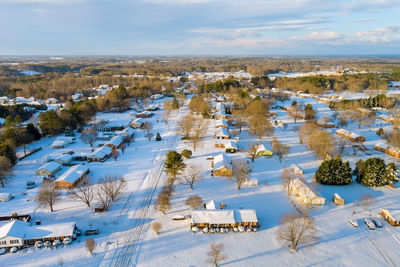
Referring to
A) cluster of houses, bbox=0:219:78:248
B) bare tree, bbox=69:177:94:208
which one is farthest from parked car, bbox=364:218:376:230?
bare tree, bbox=69:177:94:208

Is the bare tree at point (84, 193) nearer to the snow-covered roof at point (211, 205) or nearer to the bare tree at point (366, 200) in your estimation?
the snow-covered roof at point (211, 205)

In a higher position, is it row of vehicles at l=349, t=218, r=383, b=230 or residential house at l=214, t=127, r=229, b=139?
residential house at l=214, t=127, r=229, b=139

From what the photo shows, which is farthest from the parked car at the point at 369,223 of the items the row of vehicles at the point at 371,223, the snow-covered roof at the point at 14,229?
the snow-covered roof at the point at 14,229

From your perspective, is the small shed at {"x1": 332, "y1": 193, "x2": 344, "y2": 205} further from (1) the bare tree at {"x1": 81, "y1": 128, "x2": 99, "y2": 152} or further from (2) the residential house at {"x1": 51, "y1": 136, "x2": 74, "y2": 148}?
(2) the residential house at {"x1": 51, "y1": 136, "x2": 74, "y2": 148}

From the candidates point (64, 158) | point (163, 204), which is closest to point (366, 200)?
point (163, 204)

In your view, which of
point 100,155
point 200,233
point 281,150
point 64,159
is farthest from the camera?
point 100,155

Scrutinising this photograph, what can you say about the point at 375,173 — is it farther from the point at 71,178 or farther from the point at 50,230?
the point at 71,178

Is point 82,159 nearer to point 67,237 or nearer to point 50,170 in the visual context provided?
point 50,170
